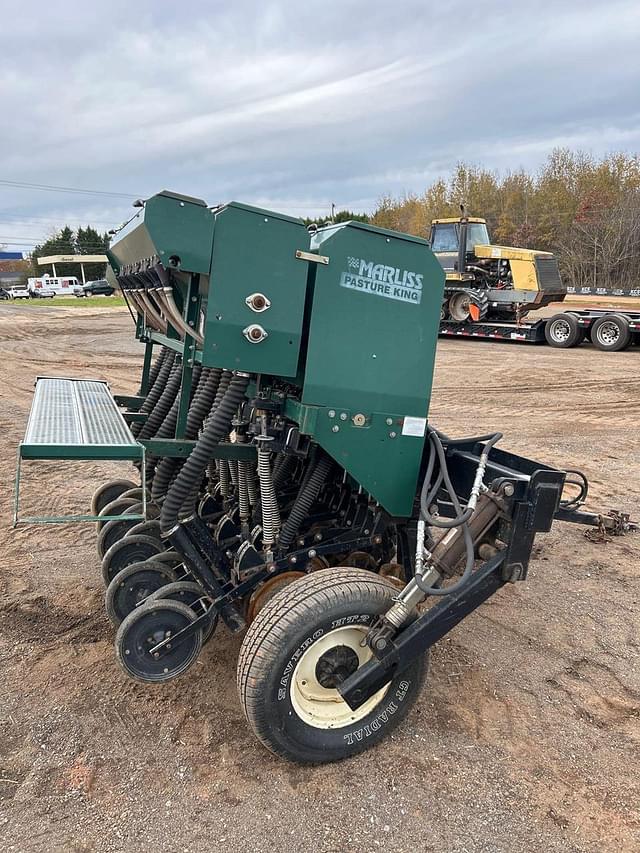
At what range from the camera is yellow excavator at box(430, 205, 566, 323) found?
16.7 meters

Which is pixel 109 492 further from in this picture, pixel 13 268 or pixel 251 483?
pixel 13 268

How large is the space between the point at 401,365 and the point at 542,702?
71.3 inches

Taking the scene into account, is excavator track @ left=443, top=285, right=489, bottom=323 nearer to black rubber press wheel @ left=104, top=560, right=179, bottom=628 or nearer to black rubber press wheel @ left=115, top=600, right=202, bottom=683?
black rubber press wheel @ left=104, top=560, right=179, bottom=628

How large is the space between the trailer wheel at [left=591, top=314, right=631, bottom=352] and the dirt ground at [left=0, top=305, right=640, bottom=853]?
11.8 m

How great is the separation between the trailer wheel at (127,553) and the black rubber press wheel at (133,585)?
0.27m

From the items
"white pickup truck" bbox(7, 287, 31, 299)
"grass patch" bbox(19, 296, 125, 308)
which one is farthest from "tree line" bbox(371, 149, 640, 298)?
"white pickup truck" bbox(7, 287, 31, 299)

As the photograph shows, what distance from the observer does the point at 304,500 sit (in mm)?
3027

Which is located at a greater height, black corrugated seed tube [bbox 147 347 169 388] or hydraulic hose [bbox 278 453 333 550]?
black corrugated seed tube [bbox 147 347 169 388]

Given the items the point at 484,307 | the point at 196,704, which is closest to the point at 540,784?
the point at 196,704

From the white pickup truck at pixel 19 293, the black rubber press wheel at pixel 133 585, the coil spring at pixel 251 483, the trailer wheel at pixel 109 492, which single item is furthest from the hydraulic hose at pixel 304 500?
the white pickup truck at pixel 19 293

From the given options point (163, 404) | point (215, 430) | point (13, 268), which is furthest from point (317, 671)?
point (13, 268)

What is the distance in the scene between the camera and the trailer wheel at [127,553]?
3.45 metres

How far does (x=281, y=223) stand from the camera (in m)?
2.49

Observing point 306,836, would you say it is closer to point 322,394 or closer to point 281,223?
point 322,394
